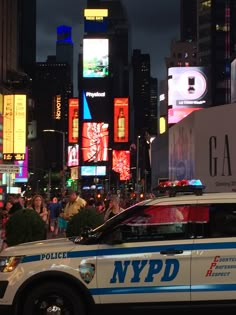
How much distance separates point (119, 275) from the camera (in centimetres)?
679

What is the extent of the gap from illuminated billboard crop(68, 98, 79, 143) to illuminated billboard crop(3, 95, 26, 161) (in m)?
47.7

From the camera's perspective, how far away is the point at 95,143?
102 metres

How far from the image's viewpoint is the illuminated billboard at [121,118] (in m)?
103

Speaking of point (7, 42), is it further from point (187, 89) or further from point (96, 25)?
point (96, 25)

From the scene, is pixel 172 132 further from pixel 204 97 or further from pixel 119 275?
pixel 204 97

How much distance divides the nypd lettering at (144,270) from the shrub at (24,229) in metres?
5.32

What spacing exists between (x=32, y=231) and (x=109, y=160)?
3736 inches

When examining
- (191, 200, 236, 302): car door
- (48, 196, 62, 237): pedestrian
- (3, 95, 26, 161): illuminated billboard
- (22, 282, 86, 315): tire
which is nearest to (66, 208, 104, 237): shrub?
(22, 282, 86, 315): tire

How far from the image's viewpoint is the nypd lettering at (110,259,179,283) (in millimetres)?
6758

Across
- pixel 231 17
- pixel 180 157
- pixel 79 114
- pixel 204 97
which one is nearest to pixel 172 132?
pixel 180 157

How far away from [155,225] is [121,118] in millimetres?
97005

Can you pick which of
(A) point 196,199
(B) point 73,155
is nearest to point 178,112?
(B) point 73,155

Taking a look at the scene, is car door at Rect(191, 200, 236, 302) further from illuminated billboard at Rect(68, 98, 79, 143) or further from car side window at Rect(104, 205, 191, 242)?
illuminated billboard at Rect(68, 98, 79, 143)

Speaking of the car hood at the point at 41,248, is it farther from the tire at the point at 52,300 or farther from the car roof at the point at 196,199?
the car roof at the point at 196,199
